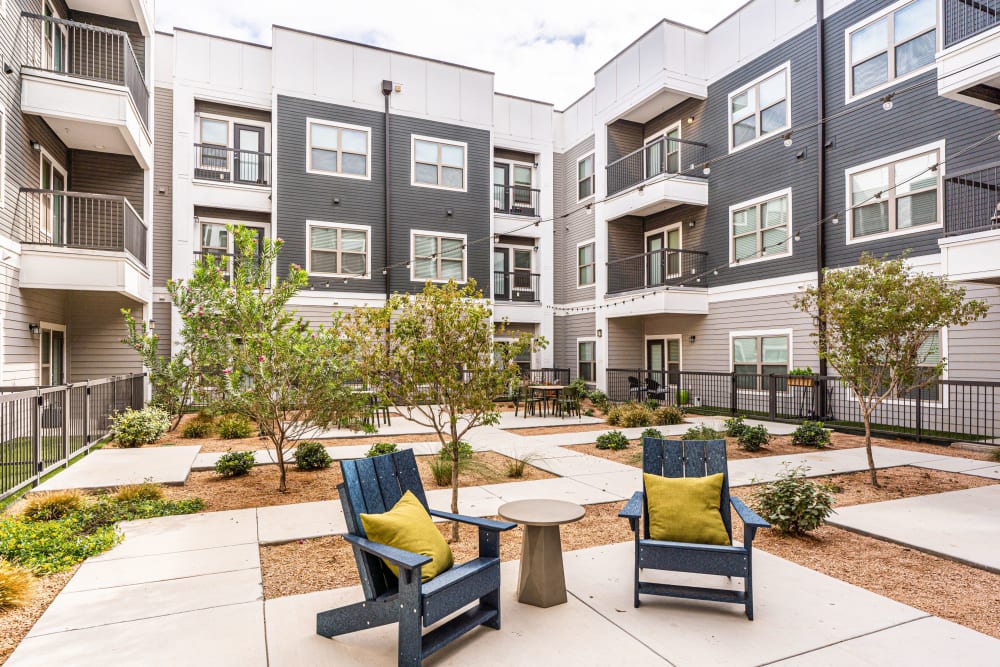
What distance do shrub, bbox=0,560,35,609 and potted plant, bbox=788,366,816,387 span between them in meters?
13.2

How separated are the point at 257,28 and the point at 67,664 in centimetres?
1901

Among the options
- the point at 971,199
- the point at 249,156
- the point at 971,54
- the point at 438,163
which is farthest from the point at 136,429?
the point at 971,199

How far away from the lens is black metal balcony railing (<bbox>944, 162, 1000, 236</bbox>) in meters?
10.0

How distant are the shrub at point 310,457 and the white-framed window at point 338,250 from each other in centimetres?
1014

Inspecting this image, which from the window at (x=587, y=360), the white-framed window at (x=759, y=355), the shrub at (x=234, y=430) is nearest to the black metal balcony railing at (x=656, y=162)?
the white-framed window at (x=759, y=355)

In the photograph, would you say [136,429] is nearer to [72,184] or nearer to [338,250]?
[72,184]

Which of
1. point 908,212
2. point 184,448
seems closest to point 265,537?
point 184,448

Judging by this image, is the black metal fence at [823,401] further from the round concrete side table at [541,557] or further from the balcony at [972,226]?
the round concrete side table at [541,557]

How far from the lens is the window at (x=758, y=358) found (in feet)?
47.4

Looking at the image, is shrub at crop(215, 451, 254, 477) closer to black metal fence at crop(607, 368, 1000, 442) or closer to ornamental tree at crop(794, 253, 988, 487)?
ornamental tree at crop(794, 253, 988, 487)

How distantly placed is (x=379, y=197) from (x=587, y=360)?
9.12 meters

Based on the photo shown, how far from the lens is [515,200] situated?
70.6 feet

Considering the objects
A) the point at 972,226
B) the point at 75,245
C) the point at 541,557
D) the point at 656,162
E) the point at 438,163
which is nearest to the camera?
the point at 541,557

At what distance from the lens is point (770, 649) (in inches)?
122
